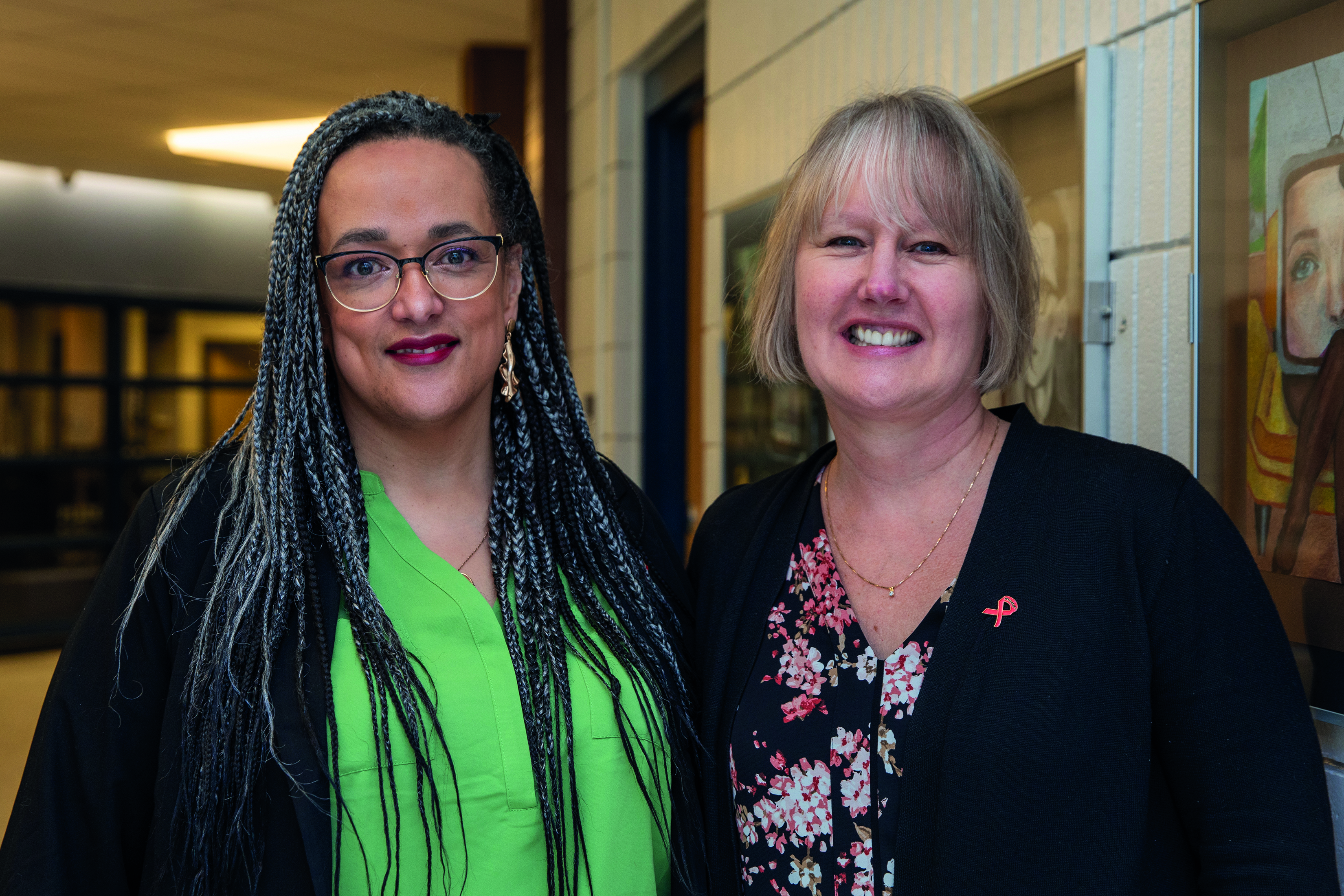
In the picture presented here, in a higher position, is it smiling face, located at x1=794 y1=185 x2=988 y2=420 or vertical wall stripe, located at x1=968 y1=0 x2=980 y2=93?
vertical wall stripe, located at x1=968 y1=0 x2=980 y2=93

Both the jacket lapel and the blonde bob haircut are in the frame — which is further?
the blonde bob haircut

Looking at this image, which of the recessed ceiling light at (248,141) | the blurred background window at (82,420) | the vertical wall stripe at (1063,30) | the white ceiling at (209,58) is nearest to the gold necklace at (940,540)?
the vertical wall stripe at (1063,30)

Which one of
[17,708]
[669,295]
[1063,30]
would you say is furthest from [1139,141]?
[17,708]

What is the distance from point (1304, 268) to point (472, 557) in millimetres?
1128

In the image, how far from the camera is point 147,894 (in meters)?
1.26

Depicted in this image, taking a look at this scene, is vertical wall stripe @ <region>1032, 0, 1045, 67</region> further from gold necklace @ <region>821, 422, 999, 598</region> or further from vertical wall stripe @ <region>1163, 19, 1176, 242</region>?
gold necklace @ <region>821, 422, 999, 598</region>

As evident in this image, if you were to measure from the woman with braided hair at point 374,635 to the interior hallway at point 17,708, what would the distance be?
2952 mm

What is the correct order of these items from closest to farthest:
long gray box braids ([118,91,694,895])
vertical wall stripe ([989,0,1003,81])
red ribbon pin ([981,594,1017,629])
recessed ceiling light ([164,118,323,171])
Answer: red ribbon pin ([981,594,1017,629])
long gray box braids ([118,91,694,895])
vertical wall stripe ([989,0,1003,81])
recessed ceiling light ([164,118,323,171])

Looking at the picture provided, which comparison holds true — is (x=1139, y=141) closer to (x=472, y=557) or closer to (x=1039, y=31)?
A: (x=1039, y=31)

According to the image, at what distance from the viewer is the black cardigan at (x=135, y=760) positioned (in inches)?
48.3

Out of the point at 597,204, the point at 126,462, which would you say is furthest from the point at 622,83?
the point at 126,462

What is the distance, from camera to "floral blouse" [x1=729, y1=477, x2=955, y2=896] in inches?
46.2

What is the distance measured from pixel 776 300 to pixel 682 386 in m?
2.35

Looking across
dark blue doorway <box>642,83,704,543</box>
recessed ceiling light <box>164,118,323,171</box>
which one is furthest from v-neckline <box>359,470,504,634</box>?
recessed ceiling light <box>164,118,323,171</box>
